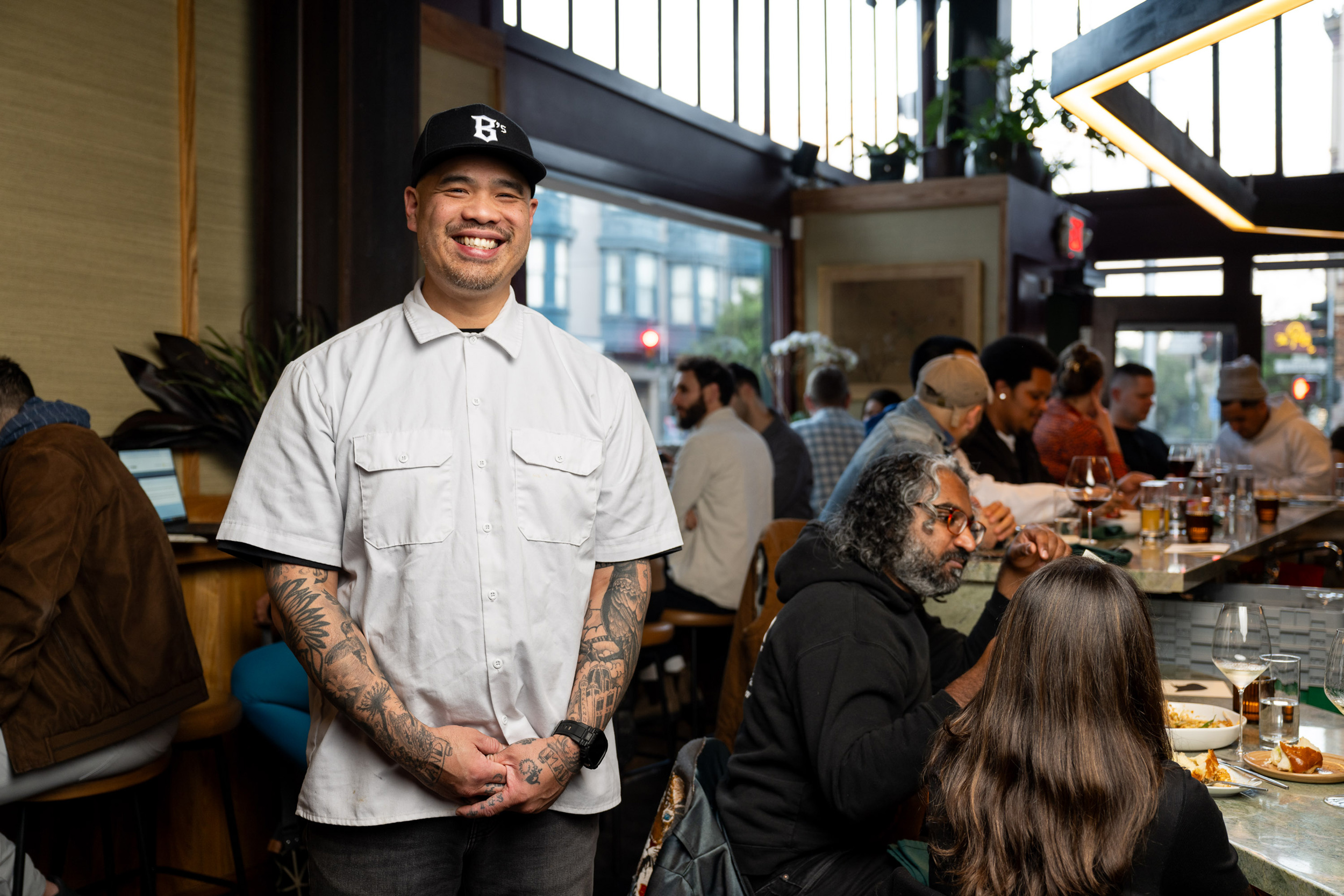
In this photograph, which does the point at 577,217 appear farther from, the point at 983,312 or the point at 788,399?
the point at 983,312

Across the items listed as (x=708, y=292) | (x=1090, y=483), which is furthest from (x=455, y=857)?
(x=708, y=292)

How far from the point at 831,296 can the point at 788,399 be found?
0.85 m

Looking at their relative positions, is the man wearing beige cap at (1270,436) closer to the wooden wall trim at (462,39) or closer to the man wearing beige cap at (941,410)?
the man wearing beige cap at (941,410)

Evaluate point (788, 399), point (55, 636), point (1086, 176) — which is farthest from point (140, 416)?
point (1086, 176)

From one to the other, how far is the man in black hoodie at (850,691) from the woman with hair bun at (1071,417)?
2.91 m

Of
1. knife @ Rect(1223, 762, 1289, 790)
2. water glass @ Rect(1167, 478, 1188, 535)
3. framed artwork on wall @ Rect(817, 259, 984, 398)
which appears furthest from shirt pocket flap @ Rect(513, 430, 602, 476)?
framed artwork on wall @ Rect(817, 259, 984, 398)

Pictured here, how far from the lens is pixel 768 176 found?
316 inches

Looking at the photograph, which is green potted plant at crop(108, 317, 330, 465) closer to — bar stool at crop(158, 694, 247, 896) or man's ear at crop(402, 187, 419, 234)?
bar stool at crop(158, 694, 247, 896)

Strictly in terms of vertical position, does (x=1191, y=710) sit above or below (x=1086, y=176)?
below

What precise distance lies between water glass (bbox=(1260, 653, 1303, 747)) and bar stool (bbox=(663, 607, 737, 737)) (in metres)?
2.38

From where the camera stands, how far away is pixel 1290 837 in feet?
4.84

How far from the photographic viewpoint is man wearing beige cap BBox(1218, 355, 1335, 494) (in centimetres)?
584

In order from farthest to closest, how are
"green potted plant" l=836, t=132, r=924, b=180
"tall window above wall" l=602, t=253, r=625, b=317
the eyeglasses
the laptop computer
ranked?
"green potted plant" l=836, t=132, r=924, b=180, "tall window above wall" l=602, t=253, r=625, b=317, the laptop computer, the eyeglasses

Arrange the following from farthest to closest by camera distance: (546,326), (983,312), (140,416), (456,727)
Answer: (983,312) < (140,416) < (546,326) < (456,727)
